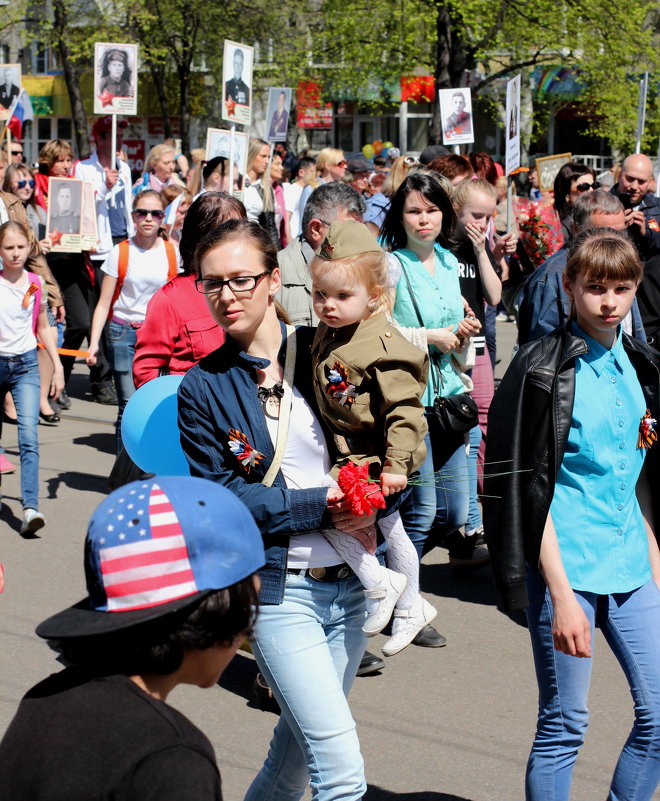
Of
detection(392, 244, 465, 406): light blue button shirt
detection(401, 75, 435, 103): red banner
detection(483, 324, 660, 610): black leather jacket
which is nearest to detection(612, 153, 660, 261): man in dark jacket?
detection(392, 244, 465, 406): light blue button shirt

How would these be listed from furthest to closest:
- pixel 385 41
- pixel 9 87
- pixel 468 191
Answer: pixel 385 41 < pixel 9 87 < pixel 468 191

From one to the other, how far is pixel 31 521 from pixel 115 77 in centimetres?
655

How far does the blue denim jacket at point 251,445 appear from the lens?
287cm

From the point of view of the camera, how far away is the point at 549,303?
5070mm

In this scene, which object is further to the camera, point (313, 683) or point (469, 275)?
point (469, 275)

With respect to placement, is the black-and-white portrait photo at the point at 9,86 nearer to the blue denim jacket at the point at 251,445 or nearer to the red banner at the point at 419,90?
the blue denim jacket at the point at 251,445

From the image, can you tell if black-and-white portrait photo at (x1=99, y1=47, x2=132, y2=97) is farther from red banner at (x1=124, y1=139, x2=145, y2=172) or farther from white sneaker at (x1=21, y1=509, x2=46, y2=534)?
red banner at (x1=124, y1=139, x2=145, y2=172)

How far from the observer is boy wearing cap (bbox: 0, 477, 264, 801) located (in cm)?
164

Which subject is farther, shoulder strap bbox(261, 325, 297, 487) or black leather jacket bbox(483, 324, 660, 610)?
black leather jacket bbox(483, 324, 660, 610)

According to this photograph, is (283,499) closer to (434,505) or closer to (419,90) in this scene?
(434,505)

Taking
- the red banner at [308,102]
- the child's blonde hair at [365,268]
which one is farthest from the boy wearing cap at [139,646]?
the red banner at [308,102]

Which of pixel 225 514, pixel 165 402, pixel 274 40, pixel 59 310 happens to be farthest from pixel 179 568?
pixel 274 40

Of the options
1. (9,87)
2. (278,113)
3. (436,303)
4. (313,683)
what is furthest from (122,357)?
(278,113)

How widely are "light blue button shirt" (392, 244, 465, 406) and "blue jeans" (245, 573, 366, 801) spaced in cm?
225
